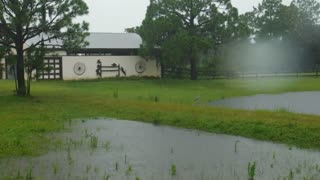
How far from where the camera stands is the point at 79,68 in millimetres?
52312

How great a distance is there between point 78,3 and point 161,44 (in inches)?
731

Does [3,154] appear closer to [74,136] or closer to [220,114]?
[74,136]

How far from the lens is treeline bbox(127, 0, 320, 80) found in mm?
48656

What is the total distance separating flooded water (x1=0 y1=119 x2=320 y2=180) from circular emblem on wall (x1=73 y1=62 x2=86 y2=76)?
36095 millimetres

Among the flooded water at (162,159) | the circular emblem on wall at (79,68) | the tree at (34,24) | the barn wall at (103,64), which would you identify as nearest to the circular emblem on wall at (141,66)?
the barn wall at (103,64)

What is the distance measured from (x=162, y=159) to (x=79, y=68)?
4118 centimetres

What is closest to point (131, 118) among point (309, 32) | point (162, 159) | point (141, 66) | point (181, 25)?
point (162, 159)

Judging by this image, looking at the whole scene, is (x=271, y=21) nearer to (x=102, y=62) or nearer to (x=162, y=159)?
(x=102, y=62)

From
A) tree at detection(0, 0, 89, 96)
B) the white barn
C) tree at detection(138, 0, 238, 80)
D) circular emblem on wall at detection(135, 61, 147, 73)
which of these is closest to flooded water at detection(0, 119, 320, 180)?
tree at detection(0, 0, 89, 96)

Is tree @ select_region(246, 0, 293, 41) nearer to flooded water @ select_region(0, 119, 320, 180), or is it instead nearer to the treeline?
the treeline

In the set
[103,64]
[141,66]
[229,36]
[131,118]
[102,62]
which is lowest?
[131,118]

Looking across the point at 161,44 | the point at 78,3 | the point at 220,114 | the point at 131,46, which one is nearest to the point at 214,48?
the point at 161,44

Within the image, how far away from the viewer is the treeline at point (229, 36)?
160 feet

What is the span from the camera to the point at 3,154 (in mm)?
12516
